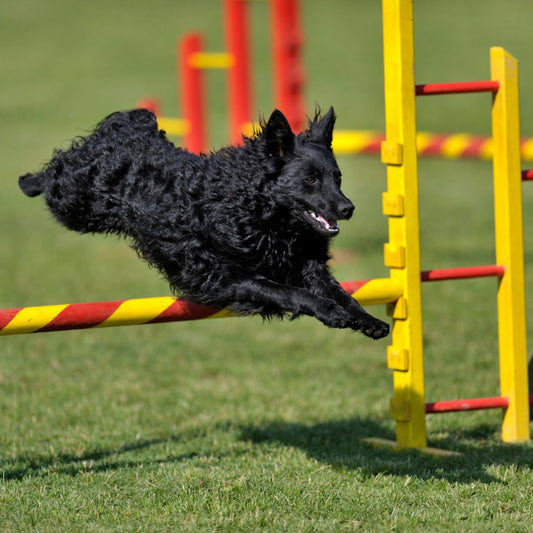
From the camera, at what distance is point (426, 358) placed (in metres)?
7.60

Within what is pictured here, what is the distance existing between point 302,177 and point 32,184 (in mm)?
1893

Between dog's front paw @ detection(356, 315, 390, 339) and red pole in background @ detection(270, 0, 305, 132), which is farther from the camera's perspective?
red pole in background @ detection(270, 0, 305, 132)

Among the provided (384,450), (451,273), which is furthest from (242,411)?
(451,273)

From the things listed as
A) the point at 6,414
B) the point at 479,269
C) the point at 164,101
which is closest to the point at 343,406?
the point at 479,269

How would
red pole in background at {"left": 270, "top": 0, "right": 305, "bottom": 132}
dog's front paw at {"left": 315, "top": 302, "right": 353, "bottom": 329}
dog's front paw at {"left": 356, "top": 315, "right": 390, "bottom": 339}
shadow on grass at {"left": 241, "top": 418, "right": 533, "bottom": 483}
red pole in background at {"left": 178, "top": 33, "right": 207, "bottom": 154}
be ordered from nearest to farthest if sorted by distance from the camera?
dog's front paw at {"left": 315, "top": 302, "right": 353, "bottom": 329}
dog's front paw at {"left": 356, "top": 315, "right": 390, "bottom": 339}
shadow on grass at {"left": 241, "top": 418, "right": 533, "bottom": 483}
red pole in background at {"left": 270, "top": 0, "right": 305, "bottom": 132}
red pole in background at {"left": 178, "top": 33, "right": 207, "bottom": 154}

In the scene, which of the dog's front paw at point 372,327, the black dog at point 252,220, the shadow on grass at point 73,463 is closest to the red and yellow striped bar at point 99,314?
the black dog at point 252,220

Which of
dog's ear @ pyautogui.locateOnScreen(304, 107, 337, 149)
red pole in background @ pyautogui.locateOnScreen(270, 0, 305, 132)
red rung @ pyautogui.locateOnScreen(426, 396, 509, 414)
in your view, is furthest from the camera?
red pole in background @ pyautogui.locateOnScreen(270, 0, 305, 132)

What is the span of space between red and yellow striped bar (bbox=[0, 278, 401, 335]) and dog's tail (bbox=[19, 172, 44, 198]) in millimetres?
1208

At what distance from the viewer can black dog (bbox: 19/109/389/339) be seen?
14.2ft

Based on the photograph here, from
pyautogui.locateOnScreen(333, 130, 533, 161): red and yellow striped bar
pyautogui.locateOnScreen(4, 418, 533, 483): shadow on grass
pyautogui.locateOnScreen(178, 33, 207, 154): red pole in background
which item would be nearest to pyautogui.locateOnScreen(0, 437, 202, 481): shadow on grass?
pyautogui.locateOnScreen(4, 418, 533, 483): shadow on grass

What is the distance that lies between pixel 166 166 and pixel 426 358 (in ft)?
11.6

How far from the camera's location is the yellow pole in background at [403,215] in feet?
16.2

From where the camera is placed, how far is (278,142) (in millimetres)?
4398

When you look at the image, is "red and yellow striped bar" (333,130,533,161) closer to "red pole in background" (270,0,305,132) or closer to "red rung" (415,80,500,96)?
"red pole in background" (270,0,305,132)
